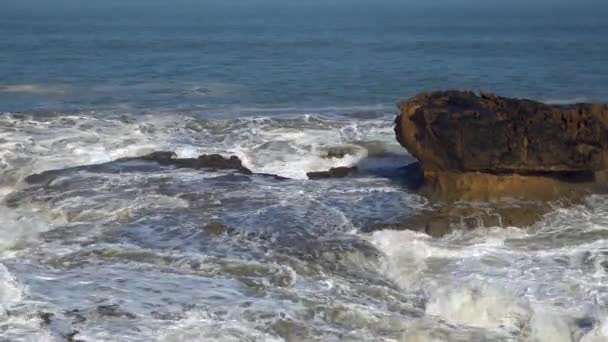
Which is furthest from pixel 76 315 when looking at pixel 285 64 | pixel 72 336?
pixel 285 64

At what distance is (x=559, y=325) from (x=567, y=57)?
42.7m

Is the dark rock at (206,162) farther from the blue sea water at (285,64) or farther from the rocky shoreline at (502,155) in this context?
the blue sea water at (285,64)

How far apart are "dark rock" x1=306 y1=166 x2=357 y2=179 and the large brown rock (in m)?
2.67

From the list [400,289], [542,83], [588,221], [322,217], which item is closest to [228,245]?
[322,217]

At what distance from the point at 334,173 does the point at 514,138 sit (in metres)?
4.72

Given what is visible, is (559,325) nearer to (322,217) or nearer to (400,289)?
(400,289)

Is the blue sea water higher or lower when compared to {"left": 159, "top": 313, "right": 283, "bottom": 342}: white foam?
lower

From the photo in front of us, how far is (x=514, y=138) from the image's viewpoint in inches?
778

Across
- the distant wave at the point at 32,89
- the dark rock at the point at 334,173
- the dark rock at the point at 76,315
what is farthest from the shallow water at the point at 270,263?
the distant wave at the point at 32,89

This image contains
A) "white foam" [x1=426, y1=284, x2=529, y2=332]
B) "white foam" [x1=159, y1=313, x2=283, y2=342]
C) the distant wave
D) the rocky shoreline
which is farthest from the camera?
the distant wave

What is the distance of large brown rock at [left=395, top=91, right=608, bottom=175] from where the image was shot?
1975cm

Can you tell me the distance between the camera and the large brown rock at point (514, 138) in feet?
64.8

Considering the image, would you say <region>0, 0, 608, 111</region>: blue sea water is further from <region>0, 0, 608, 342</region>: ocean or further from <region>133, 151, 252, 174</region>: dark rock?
<region>133, 151, 252, 174</region>: dark rock

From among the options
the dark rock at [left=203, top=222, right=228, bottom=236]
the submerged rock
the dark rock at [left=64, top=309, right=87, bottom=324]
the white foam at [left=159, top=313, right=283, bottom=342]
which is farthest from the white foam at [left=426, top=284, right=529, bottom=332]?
the submerged rock
